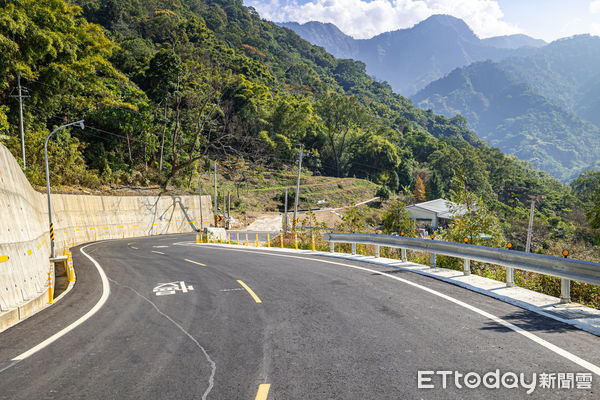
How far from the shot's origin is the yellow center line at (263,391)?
367 cm

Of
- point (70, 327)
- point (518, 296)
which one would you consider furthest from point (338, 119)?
point (70, 327)

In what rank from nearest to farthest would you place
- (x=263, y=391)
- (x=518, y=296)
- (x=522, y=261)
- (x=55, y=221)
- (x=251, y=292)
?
(x=263, y=391) < (x=518, y=296) < (x=522, y=261) < (x=251, y=292) < (x=55, y=221)

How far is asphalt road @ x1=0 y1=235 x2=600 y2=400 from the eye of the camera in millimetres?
3936

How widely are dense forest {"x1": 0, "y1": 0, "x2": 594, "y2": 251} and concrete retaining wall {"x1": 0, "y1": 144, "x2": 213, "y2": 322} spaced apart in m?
3.75

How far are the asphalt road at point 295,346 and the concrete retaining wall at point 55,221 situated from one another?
1.27 meters

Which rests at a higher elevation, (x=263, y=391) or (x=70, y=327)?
(x=263, y=391)

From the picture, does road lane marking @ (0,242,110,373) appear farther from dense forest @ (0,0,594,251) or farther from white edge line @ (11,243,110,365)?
dense forest @ (0,0,594,251)

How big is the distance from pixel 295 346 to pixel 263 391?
126 cm

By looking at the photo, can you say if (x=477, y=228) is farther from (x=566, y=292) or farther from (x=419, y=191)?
(x=419, y=191)

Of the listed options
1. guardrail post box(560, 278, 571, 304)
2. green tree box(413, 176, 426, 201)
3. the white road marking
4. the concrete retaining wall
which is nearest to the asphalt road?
the white road marking

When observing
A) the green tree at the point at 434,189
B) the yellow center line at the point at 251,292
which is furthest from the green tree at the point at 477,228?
the green tree at the point at 434,189

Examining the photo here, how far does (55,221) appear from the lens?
91.2 feet

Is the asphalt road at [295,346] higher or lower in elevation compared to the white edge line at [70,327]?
higher

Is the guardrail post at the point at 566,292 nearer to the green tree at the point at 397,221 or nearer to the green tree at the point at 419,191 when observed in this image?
the green tree at the point at 397,221
